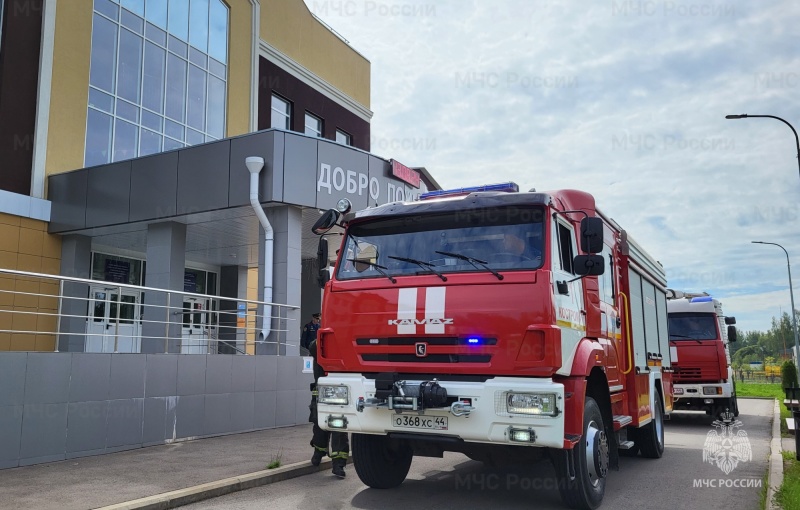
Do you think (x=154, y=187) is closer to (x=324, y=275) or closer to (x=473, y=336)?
(x=324, y=275)

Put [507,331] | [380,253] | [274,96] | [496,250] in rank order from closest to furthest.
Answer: [507,331]
[496,250]
[380,253]
[274,96]

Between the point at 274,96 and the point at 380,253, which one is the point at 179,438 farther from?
the point at 274,96

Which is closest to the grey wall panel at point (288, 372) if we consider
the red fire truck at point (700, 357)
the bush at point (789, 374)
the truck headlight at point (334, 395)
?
the truck headlight at point (334, 395)

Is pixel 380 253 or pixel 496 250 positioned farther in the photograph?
pixel 380 253

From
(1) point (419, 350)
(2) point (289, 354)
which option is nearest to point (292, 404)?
(2) point (289, 354)

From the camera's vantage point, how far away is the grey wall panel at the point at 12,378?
26.2 ft

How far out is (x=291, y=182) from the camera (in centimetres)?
1327

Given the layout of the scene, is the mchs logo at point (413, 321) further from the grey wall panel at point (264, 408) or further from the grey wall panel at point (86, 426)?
the grey wall panel at point (264, 408)

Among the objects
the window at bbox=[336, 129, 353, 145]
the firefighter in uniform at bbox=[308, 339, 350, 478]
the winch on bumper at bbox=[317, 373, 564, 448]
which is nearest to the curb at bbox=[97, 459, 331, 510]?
the firefighter in uniform at bbox=[308, 339, 350, 478]

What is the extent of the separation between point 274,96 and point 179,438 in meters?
14.9

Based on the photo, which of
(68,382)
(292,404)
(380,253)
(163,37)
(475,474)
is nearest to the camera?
(380,253)

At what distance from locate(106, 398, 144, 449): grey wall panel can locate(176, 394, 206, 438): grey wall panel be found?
730 mm

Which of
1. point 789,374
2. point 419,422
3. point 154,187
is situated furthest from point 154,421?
point 789,374

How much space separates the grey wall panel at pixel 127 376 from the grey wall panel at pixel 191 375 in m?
0.74
